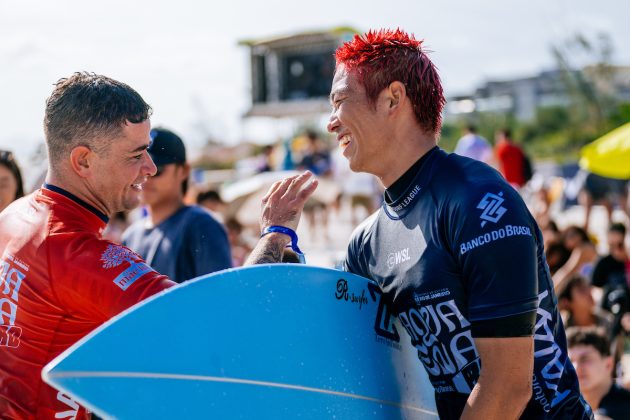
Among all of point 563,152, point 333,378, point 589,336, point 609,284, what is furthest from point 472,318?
point 563,152

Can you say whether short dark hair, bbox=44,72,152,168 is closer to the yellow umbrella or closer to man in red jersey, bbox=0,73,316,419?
man in red jersey, bbox=0,73,316,419

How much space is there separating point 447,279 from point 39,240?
1.10 metres

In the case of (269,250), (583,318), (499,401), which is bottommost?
(583,318)

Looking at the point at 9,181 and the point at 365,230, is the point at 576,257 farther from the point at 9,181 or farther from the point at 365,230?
the point at 365,230

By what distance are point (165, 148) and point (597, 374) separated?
269 cm

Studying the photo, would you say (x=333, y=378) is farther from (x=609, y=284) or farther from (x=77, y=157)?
(x=609, y=284)

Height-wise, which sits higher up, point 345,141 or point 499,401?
point 345,141

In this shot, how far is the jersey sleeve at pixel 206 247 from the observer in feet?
12.2

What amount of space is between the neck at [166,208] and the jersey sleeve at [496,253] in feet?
7.38

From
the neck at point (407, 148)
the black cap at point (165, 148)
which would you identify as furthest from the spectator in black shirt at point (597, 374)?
the neck at point (407, 148)

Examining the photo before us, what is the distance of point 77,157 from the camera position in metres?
2.25

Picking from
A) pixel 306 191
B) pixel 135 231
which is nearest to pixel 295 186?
pixel 306 191

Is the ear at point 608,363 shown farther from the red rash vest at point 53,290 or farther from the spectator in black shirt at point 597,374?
the red rash vest at point 53,290

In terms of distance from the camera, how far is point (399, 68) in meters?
2.24
